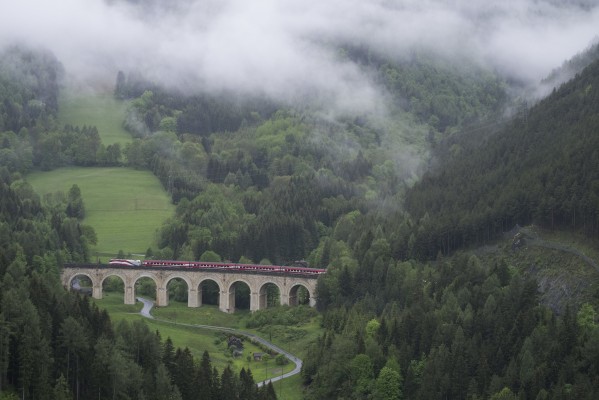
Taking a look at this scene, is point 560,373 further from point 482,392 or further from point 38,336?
point 38,336

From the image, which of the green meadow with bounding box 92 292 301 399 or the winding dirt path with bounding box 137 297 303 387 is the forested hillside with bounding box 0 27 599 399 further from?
the green meadow with bounding box 92 292 301 399

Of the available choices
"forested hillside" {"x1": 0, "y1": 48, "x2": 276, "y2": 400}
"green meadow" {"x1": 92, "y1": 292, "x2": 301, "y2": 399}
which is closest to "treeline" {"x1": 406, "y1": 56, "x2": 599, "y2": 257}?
"green meadow" {"x1": 92, "y1": 292, "x2": 301, "y2": 399}

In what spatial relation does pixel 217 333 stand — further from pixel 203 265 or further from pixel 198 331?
pixel 203 265

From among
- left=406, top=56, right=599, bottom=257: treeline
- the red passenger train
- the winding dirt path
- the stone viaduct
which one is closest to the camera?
the winding dirt path

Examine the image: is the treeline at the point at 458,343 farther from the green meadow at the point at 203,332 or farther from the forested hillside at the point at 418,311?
the green meadow at the point at 203,332

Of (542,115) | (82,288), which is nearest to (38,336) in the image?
(82,288)

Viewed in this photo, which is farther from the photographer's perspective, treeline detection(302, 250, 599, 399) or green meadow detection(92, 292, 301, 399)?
green meadow detection(92, 292, 301, 399)
